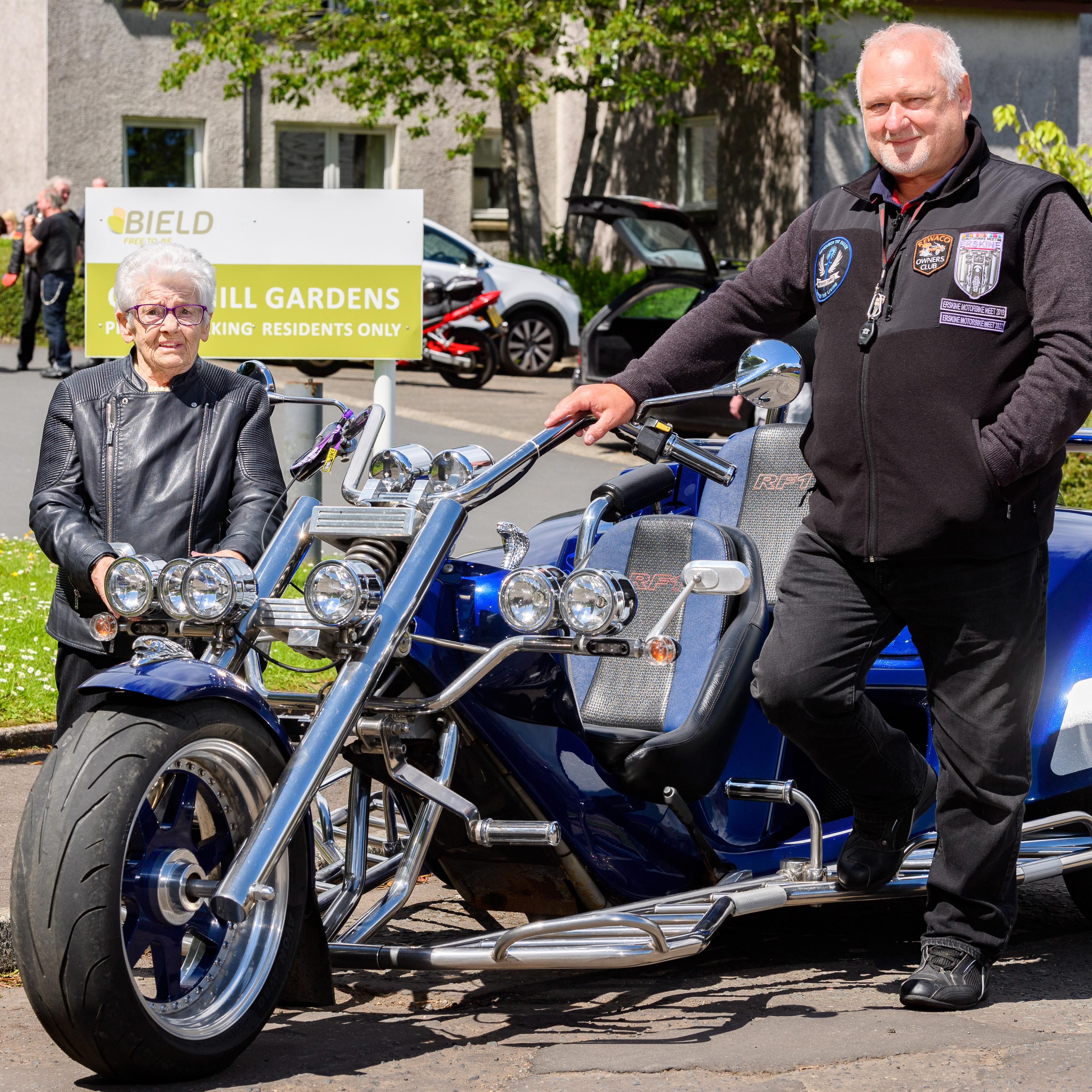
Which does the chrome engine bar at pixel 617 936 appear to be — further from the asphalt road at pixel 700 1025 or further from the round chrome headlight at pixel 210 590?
the round chrome headlight at pixel 210 590

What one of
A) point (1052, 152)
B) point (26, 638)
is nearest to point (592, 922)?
point (26, 638)

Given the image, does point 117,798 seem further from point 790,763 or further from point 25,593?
point 25,593

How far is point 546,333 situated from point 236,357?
1318cm

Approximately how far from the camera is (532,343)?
21078mm

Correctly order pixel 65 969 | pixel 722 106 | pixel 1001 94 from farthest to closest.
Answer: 1. pixel 722 106
2. pixel 1001 94
3. pixel 65 969

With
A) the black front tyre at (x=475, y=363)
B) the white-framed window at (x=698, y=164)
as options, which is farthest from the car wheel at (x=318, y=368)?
the white-framed window at (x=698, y=164)

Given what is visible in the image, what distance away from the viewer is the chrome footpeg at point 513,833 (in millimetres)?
3590

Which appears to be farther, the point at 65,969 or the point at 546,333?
the point at 546,333

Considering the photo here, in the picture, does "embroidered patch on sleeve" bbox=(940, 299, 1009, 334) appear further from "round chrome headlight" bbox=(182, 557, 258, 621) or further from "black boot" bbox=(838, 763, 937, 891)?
"round chrome headlight" bbox=(182, 557, 258, 621)

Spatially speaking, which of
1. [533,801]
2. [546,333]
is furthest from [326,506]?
[546,333]

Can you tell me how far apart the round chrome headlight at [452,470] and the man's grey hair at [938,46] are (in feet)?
3.57

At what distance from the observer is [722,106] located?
25.2m

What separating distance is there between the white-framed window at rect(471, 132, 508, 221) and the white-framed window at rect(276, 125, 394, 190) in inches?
58.5

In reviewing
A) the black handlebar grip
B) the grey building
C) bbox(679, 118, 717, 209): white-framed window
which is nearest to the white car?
the grey building
